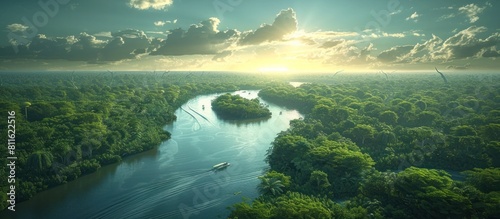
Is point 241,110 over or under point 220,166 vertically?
over

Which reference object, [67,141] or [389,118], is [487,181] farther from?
[67,141]

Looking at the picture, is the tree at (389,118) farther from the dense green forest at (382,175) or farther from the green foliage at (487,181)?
the green foliage at (487,181)

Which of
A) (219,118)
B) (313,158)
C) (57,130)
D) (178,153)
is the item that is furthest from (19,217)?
(219,118)

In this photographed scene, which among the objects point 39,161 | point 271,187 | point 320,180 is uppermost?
point 39,161

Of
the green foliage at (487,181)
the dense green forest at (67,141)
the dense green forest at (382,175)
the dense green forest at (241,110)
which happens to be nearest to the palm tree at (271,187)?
the dense green forest at (382,175)

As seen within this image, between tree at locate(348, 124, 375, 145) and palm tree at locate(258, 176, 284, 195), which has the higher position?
tree at locate(348, 124, 375, 145)

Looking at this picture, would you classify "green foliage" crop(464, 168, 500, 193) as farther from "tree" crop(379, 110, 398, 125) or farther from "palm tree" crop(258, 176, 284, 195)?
"tree" crop(379, 110, 398, 125)

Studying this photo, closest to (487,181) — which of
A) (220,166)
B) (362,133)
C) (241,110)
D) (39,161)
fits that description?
(362,133)

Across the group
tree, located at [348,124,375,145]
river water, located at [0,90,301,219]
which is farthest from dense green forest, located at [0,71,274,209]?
tree, located at [348,124,375,145]

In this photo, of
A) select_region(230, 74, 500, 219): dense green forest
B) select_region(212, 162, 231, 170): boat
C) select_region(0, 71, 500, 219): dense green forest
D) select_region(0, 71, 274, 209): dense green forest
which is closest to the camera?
select_region(230, 74, 500, 219): dense green forest
